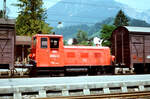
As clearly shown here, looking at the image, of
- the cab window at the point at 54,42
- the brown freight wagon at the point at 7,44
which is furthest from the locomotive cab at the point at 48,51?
the brown freight wagon at the point at 7,44

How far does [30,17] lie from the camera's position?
3950 cm

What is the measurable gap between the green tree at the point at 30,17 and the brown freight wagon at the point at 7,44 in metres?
20.5

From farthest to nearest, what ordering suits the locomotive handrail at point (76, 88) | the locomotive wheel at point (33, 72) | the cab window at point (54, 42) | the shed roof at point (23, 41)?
1. the shed roof at point (23, 41)
2. the cab window at point (54, 42)
3. the locomotive wheel at point (33, 72)
4. the locomotive handrail at point (76, 88)

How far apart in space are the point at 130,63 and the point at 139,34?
119 inches

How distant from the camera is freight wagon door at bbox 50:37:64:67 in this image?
1612 centimetres

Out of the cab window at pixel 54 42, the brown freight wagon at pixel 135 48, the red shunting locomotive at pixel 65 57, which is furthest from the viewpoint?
the brown freight wagon at pixel 135 48

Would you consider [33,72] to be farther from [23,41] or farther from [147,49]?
[23,41]

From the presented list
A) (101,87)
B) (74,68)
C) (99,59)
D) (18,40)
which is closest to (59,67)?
(74,68)

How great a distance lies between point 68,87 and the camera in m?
9.82

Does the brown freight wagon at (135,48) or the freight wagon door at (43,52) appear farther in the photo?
the brown freight wagon at (135,48)

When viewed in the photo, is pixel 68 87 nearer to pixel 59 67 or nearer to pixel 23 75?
pixel 59 67

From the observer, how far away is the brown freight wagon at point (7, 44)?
17.1m

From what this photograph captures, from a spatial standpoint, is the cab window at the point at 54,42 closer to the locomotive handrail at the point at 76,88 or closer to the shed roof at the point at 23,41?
the locomotive handrail at the point at 76,88

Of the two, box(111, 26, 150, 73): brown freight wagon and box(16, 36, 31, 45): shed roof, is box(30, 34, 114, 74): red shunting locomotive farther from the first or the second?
box(16, 36, 31, 45): shed roof
